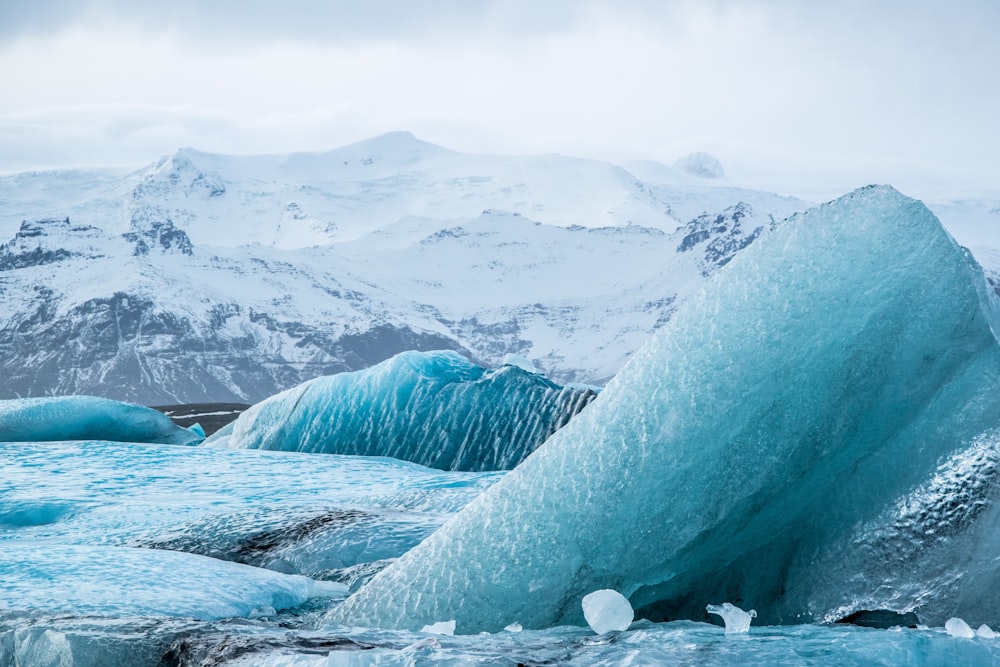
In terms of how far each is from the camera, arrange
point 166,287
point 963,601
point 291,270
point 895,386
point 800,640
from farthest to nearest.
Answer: point 291,270 → point 166,287 → point 895,386 → point 963,601 → point 800,640

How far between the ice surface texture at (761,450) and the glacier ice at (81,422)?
9.39 metres

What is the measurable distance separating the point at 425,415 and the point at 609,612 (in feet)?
27.3

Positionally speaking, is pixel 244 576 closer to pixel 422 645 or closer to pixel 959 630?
pixel 422 645

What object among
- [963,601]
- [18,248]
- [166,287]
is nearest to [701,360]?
[963,601]

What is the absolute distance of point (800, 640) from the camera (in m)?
2.77

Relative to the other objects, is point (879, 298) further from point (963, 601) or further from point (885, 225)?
point (963, 601)

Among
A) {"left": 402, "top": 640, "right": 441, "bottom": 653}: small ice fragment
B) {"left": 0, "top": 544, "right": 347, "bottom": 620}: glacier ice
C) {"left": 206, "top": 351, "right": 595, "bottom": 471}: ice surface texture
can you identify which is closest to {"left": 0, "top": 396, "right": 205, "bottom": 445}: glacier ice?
{"left": 206, "top": 351, "right": 595, "bottom": 471}: ice surface texture

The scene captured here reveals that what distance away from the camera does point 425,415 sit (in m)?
11.3

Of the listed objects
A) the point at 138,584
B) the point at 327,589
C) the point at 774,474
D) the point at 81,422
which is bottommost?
the point at 81,422

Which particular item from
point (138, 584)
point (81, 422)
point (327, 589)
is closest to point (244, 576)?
point (327, 589)

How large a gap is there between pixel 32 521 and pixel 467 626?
160 inches

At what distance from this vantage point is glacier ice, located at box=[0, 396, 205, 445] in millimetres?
12180

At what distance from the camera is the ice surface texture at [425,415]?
36.7ft

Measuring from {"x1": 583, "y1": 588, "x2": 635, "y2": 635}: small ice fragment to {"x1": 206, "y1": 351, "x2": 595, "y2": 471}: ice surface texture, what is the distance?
779 centimetres
